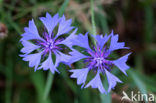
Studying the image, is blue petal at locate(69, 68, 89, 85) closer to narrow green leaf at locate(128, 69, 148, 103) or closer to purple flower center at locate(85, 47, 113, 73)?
purple flower center at locate(85, 47, 113, 73)

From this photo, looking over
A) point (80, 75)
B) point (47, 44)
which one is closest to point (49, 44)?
point (47, 44)

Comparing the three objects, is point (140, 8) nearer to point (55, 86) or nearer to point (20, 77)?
Result: point (55, 86)

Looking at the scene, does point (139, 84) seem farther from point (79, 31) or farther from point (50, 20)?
point (50, 20)

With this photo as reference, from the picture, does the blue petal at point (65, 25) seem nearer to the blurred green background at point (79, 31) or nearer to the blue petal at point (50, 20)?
the blue petal at point (50, 20)

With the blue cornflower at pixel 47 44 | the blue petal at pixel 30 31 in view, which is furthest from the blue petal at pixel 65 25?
the blue petal at pixel 30 31

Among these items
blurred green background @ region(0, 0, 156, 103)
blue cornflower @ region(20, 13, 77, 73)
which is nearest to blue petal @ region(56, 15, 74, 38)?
blue cornflower @ region(20, 13, 77, 73)

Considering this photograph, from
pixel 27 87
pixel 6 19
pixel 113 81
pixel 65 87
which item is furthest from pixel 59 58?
pixel 27 87

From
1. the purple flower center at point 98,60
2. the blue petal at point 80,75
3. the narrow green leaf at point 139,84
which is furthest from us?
the narrow green leaf at point 139,84
